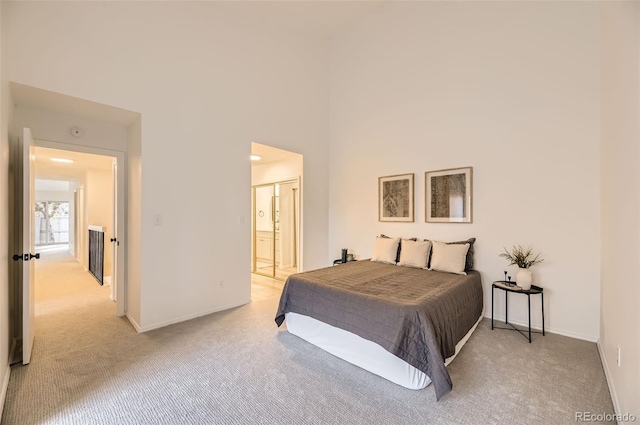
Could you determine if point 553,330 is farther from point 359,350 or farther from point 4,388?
point 4,388

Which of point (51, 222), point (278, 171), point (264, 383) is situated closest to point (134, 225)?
point (264, 383)

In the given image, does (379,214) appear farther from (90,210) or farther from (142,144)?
(90,210)

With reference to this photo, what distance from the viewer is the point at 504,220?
3.22 m

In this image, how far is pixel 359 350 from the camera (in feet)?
7.45

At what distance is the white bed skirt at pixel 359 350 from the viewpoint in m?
1.98

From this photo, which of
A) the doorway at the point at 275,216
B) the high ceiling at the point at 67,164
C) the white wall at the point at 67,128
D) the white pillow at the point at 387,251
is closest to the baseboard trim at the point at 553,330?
the white pillow at the point at 387,251

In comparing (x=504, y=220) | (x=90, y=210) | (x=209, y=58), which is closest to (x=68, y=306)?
(x=90, y=210)

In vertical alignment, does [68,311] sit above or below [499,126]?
below

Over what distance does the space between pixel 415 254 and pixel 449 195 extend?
0.91 m

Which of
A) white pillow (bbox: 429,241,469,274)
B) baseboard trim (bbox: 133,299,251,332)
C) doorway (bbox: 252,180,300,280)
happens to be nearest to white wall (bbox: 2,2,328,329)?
baseboard trim (bbox: 133,299,251,332)

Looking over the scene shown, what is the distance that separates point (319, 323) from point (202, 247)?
178cm

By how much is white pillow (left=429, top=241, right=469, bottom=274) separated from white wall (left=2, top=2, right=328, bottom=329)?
251 centimetres

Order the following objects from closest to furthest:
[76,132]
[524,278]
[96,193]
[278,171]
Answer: [524,278]
[76,132]
[278,171]
[96,193]

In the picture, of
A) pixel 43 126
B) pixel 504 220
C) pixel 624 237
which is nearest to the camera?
pixel 624 237
